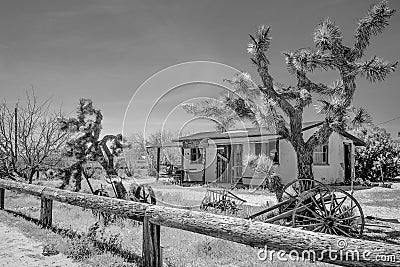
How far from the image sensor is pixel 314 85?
29.5 ft

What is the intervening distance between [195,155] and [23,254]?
697 inches

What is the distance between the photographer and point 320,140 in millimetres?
Result: 8562

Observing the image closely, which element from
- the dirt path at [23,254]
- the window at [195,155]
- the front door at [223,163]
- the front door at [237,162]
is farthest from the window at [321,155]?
the dirt path at [23,254]

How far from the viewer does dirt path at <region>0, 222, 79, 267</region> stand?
5.33 metres

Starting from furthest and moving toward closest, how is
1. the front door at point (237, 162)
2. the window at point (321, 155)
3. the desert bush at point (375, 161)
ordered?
the desert bush at point (375, 161) < the front door at point (237, 162) < the window at point (321, 155)

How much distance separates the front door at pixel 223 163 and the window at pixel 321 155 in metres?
4.93

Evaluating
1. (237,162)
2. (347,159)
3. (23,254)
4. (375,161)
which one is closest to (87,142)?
(23,254)

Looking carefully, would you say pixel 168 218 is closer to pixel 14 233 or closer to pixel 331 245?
pixel 331 245

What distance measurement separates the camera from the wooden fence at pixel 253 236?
10.8 ft

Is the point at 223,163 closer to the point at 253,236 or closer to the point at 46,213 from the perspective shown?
the point at 46,213

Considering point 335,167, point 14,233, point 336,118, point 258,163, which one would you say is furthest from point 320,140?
point 335,167

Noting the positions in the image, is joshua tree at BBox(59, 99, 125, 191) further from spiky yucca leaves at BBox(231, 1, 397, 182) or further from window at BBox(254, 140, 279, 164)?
window at BBox(254, 140, 279, 164)

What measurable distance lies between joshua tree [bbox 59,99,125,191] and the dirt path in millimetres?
4944

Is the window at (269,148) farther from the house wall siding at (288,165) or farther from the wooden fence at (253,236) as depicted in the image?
the wooden fence at (253,236)
